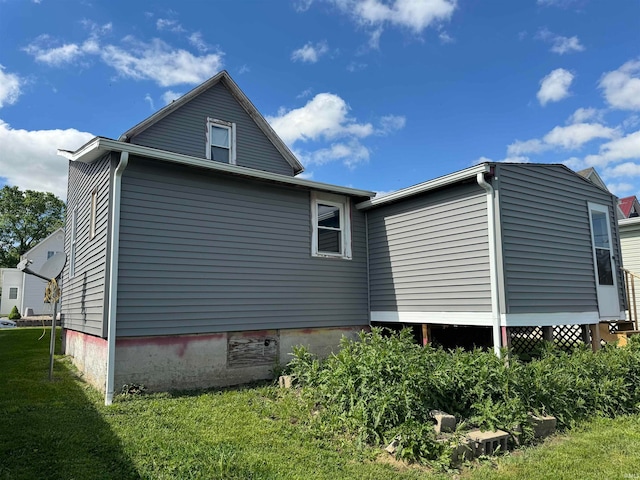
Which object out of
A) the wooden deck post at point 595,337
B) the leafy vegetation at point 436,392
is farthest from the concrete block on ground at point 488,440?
the wooden deck post at point 595,337

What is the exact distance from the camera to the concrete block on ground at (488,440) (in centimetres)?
443

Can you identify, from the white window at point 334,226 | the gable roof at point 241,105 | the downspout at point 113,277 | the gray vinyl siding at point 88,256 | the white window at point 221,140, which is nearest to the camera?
the downspout at point 113,277

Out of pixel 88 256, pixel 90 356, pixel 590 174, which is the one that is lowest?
pixel 90 356

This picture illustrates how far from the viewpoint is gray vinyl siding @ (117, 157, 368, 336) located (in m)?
6.81

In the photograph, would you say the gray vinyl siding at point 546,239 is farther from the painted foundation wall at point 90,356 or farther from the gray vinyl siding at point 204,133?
the gray vinyl siding at point 204,133

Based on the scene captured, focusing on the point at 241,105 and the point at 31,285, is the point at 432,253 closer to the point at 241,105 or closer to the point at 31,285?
the point at 241,105

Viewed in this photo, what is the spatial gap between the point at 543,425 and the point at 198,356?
5.35m

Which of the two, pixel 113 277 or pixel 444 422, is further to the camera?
pixel 113 277

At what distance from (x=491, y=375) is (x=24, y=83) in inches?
653

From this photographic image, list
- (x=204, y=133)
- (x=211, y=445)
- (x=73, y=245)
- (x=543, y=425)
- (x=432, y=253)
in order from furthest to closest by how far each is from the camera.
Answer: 1. (x=204, y=133)
2. (x=73, y=245)
3. (x=432, y=253)
4. (x=543, y=425)
5. (x=211, y=445)

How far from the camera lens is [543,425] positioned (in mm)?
5090

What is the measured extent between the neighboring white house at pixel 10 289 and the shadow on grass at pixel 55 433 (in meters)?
31.1

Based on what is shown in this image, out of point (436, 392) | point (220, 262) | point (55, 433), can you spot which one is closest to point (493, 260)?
point (436, 392)

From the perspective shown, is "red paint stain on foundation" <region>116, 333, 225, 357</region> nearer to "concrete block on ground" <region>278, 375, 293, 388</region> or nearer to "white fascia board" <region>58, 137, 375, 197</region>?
"concrete block on ground" <region>278, 375, 293, 388</region>
